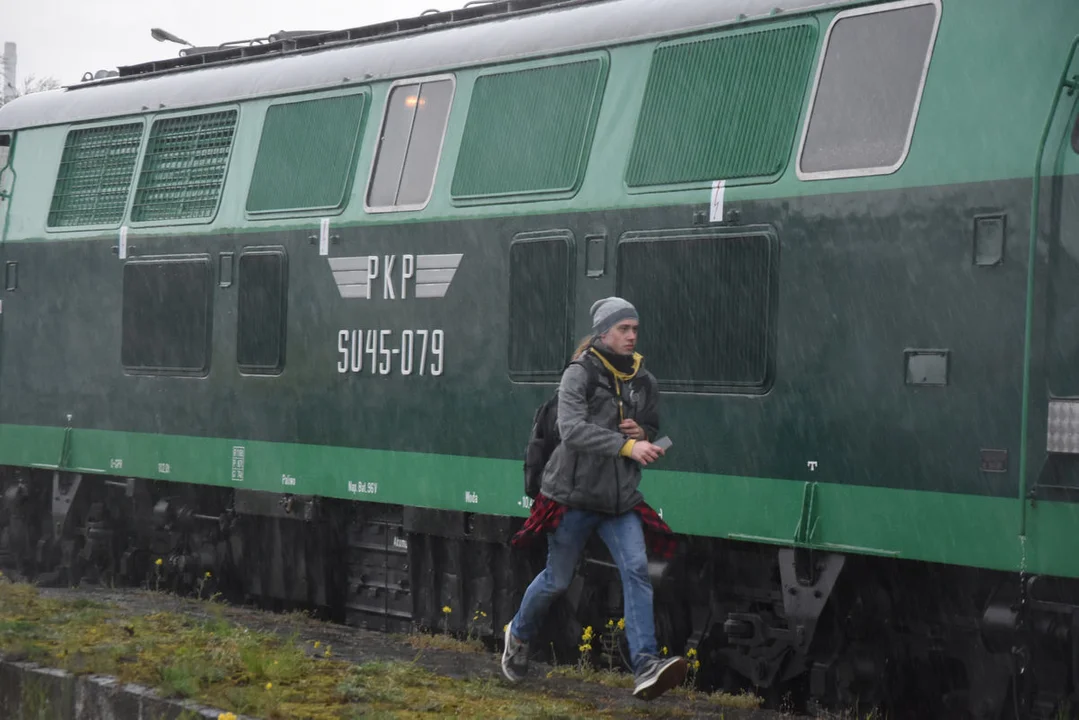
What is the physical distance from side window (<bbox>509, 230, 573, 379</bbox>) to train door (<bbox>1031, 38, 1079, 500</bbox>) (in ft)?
9.84

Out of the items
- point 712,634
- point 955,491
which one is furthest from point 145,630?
point 955,491

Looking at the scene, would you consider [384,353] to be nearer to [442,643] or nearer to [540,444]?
[442,643]

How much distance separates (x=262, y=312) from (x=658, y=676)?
17.4 feet

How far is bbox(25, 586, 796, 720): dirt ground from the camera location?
26.2 feet

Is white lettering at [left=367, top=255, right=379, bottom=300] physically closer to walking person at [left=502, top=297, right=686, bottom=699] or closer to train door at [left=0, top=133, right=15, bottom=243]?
walking person at [left=502, top=297, right=686, bottom=699]

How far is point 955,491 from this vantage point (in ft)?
25.7

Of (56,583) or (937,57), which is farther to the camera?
(56,583)

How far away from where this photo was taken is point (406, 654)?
31.7 feet

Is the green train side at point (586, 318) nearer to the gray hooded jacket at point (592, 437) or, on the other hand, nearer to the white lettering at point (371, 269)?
the white lettering at point (371, 269)

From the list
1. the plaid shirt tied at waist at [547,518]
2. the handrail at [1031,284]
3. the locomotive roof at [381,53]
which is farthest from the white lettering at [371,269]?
the handrail at [1031,284]

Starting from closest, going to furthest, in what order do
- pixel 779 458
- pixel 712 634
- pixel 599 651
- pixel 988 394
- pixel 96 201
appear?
pixel 988 394 < pixel 779 458 < pixel 712 634 < pixel 599 651 < pixel 96 201

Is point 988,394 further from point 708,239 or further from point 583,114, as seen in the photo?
point 583,114

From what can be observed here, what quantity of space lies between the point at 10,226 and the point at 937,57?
9.18m

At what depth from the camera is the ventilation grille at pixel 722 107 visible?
28.8 feet
